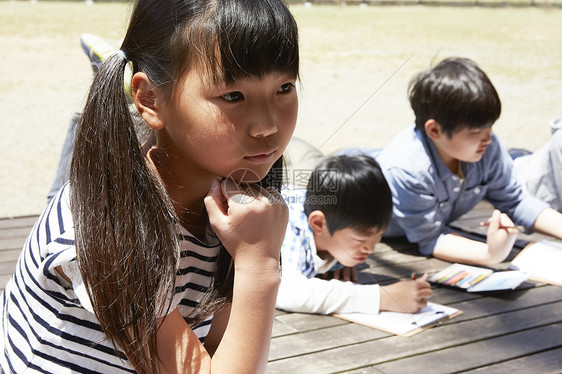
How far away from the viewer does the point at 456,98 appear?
10.6 feet

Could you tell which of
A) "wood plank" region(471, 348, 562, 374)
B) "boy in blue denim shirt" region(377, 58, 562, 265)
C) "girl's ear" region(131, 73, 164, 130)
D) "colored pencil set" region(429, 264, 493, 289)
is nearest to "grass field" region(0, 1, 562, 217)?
"girl's ear" region(131, 73, 164, 130)

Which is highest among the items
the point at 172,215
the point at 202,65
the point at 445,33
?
the point at 202,65

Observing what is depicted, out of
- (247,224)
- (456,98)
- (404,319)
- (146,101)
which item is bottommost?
(404,319)

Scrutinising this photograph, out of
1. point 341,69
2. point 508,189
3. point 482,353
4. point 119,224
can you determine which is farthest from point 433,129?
point 341,69

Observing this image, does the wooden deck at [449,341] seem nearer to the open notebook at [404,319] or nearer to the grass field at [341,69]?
the open notebook at [404,319]

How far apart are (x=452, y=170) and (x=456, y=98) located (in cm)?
40

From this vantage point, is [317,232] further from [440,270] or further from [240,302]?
[240,302]

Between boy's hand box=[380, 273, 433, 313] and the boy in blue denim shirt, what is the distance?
589mm

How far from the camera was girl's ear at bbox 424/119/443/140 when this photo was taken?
3270 mm

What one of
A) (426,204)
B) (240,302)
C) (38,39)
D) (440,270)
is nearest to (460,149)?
(426,204)

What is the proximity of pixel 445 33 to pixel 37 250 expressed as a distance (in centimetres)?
1422

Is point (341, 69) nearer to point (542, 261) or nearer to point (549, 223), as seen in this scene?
point (549, 223)

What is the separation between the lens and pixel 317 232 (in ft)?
9.11

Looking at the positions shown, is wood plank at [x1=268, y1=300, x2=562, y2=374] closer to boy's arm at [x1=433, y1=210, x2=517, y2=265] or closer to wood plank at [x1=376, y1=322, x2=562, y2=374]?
wood plank at [x1=376, y1=322, x2=562, y2=374]
